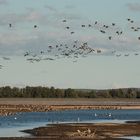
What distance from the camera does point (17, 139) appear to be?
7606cm

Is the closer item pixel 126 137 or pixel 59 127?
pixel 126 137

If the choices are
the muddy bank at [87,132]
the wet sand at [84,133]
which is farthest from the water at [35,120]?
the muddy bank at [87,132]

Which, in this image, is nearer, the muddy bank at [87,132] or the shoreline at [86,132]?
the shoreline at [86,132]

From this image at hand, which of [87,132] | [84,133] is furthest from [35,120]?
[84,133]

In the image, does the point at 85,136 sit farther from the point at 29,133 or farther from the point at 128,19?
the point at 128,19

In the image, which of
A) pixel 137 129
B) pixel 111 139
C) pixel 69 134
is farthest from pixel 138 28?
pixel 137 129

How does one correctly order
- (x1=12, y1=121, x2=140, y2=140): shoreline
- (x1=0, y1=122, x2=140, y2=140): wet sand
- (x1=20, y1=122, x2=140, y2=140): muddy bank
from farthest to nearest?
(x1=20, y1=122, x2=140, y2=140): muddy bank
(x1=12, y1=121, x2=140, y2=140): shoreline
(x1=0, y1=122, x2=140, y2=140): wet sand

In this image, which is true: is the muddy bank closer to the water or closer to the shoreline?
the shoreline

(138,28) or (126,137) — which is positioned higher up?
(138,28)

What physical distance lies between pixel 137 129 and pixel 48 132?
38.9 ft

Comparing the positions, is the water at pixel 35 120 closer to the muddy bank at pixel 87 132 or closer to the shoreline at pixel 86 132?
the shoreline at pixel 86 132

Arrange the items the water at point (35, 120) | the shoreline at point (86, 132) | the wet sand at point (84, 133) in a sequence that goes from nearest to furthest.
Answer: the wet sand at point (84, 133) < the shoreline at point (86, 132) < the water at point (35, 120)

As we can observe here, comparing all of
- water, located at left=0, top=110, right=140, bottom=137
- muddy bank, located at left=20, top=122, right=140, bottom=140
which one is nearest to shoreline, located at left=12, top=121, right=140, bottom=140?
muddy bank, located at left=20, top=122, right=140, bottom=140

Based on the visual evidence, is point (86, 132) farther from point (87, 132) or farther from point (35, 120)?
point (35, 120)
